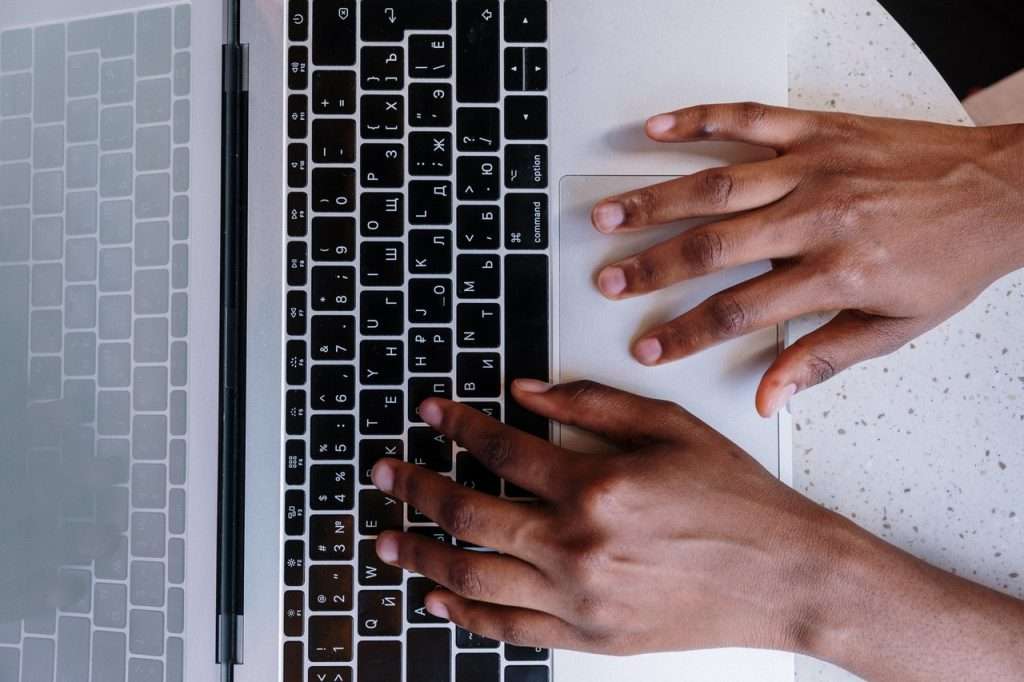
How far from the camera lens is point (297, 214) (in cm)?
63

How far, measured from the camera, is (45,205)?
1.81 ft

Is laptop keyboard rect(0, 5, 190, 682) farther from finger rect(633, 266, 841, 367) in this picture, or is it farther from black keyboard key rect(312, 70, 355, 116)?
finger rect(633, 266, 841, 367)

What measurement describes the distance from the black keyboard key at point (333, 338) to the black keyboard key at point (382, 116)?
180mm

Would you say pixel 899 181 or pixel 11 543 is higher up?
pixel 899 181

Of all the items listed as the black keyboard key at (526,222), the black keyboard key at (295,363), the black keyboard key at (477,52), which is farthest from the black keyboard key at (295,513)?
the black keyboard key at (477,52)

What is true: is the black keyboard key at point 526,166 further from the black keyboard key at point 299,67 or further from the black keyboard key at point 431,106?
the black keyboard key at point 299,67

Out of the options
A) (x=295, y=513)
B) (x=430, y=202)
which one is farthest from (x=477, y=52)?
(x=295, y=513)

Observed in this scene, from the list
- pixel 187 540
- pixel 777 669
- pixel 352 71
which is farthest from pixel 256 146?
pixel 777 669

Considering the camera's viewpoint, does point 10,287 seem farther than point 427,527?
No

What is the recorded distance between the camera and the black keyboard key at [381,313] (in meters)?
0.63

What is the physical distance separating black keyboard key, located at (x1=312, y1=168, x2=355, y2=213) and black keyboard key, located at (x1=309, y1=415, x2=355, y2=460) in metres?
0.20

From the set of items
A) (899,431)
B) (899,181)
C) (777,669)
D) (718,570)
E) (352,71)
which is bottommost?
(777,669)

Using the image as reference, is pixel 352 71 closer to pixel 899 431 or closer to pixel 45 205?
pixel 45 205

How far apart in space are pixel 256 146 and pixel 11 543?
38cm
